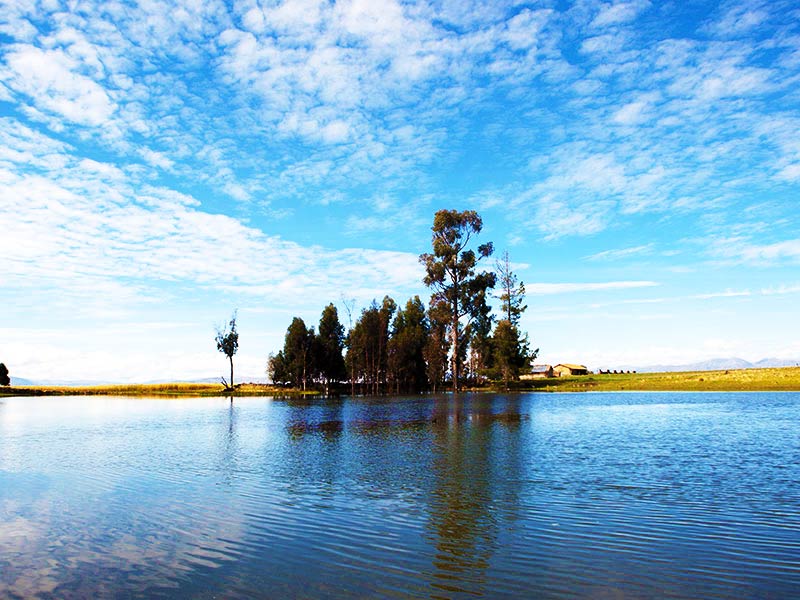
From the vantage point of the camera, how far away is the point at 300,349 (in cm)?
12094

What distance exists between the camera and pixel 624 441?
25984 millimetres

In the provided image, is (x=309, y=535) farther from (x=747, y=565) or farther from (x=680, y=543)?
(x=747, y=565)

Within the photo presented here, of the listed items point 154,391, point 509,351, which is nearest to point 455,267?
point 509,351

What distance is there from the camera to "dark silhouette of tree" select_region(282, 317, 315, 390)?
121m

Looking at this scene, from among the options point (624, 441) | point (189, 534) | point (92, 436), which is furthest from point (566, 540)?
point (92, 436)

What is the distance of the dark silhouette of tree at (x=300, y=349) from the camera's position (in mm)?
120625

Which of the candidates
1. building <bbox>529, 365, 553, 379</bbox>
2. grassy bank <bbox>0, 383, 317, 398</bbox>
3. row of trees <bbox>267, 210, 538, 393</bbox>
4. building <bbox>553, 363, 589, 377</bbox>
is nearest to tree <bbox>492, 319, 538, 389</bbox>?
row of trees <bbox>267, 210, 538, 393</bbox>

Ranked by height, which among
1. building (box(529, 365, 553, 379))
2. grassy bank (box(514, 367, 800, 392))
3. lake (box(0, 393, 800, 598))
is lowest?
lake (box(0, 393, 800, 598))

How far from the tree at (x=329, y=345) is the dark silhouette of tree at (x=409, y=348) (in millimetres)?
13168

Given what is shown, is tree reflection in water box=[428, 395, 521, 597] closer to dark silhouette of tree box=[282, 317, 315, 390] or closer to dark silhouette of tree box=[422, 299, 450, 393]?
dark silhouette of tree box=[422, 299, 450, 393]

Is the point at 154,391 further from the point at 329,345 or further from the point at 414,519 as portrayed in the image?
the point at 414,519

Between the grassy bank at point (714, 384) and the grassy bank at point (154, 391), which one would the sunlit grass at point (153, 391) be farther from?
the grassy bank at point (714, 384)

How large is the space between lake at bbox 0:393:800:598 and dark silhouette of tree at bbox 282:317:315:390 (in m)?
93.1

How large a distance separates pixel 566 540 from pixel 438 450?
13.8m
